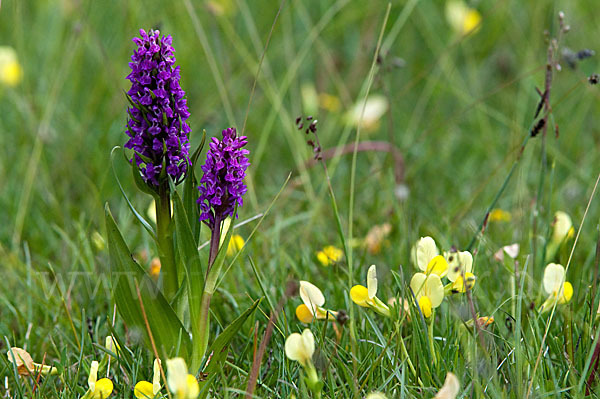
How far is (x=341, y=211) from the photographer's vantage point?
76.2 inches

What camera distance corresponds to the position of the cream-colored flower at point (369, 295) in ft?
3.18

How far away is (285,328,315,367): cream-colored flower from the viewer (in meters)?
0.87

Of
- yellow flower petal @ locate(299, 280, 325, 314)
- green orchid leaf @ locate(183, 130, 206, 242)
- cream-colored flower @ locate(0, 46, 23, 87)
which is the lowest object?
yellow flower petal @ locate(299, 280, 325, 314)

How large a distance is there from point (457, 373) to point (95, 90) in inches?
73.1

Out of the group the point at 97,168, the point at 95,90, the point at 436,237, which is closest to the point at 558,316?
the point at 436,237

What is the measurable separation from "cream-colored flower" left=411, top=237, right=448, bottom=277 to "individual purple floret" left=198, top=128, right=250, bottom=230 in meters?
0.29

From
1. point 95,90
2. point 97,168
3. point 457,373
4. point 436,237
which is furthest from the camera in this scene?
point 95,90

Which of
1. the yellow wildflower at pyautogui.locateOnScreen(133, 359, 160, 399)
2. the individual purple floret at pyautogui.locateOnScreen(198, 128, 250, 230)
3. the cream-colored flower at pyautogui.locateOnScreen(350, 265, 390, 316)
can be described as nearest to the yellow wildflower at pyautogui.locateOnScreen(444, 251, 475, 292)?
the cream-colored flower at pyautogui.locateOnScreen(350, 265, 390, 316)

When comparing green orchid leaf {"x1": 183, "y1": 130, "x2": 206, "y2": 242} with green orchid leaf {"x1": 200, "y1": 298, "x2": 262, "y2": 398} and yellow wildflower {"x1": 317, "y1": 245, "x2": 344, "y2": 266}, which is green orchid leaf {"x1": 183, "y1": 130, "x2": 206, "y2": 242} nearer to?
green orchid leaf {"x1": 200, "y1": 298, "x2": 262, "y2": 398}

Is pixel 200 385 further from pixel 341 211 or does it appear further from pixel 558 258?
pixel 341 211

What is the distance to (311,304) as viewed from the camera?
3.40 feet

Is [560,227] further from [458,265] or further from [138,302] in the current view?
[138,302]

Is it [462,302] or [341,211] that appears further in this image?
[341,211]

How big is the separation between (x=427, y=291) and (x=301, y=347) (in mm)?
223
